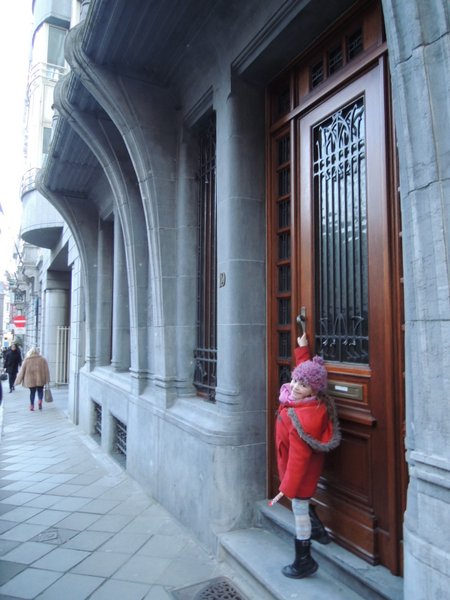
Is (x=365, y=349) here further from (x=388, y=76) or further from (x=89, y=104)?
(x=89, y=104)

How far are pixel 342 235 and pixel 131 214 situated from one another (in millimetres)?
3571

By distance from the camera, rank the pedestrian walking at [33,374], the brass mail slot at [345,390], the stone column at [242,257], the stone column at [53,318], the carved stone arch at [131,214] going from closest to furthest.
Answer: the brass mail slot at [345,390] < the stone column at [242,257] < the carved stone arch at [131,214] < the pedestrian walking at [33,374] < the stone column at [53,318]

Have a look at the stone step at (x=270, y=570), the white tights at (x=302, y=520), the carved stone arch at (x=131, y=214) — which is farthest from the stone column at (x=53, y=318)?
the white tights at (x=302, y=520)

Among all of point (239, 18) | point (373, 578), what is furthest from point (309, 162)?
point (373, 578)

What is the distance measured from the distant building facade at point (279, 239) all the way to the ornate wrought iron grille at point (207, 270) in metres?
0.03

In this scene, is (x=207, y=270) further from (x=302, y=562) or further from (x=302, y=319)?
(x=302, y=562)

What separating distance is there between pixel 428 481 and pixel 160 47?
14.9 feet

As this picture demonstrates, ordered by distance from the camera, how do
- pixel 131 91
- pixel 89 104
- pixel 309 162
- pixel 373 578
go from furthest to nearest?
pixel 89 104
pixel 131 91
pixel 309 162
pixel 373 578

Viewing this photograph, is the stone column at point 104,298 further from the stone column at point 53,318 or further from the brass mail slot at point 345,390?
the stone column at point 53,318

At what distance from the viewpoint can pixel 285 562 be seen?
3.14 m

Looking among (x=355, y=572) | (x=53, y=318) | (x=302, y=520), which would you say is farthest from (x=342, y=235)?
(x=53, y=318)

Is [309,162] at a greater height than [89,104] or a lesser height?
lesser

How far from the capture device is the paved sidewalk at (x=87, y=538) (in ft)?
11.1

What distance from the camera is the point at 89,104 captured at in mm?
5680
